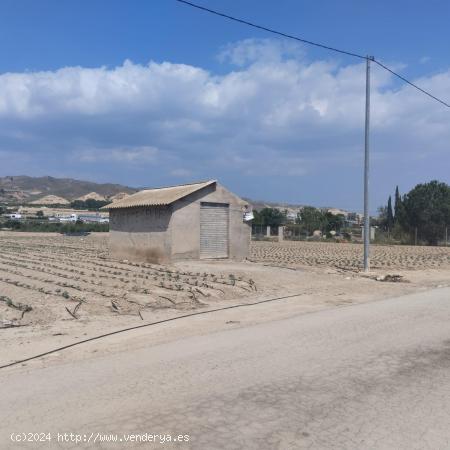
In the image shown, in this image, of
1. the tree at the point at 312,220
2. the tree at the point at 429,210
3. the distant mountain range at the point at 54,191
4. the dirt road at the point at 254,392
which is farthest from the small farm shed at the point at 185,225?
the distant mountain range at the point at 54,191

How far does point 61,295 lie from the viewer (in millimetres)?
13039

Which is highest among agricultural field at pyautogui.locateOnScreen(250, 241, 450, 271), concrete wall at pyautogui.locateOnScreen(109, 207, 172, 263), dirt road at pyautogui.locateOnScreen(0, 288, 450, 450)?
concrete wall at pyautogui.locateOnScreen(109, 207, 172, 263)

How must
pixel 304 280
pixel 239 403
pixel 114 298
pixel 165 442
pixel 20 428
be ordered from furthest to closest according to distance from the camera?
pixel 304 280
pixel 114 298
pixel 239 403
pixel 20 428
pixel 165 442

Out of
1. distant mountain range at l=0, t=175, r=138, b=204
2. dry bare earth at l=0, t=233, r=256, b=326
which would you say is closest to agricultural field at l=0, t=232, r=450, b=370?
dry bare earth at l=0, t=233, r=256, b=326

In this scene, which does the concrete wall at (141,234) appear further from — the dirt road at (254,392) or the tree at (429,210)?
the tree at (429,210)

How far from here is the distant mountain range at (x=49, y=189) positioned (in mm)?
165000

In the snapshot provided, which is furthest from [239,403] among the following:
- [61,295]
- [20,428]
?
[61,295]

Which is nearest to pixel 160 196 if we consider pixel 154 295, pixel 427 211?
pixel 154 295

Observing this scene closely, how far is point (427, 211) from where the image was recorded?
5662 cm

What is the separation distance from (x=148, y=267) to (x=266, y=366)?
14.6 metres

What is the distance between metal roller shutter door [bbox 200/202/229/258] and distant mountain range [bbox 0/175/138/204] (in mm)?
141767

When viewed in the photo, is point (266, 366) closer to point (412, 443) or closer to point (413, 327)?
point (412, 443)

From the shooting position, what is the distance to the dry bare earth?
11.3m

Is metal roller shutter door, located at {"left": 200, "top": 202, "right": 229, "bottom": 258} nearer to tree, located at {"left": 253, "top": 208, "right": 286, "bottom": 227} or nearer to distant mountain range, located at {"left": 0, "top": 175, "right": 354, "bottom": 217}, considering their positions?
tree, located at {"left": 253, "top": 208, "right": 286, "bottom": 227}
